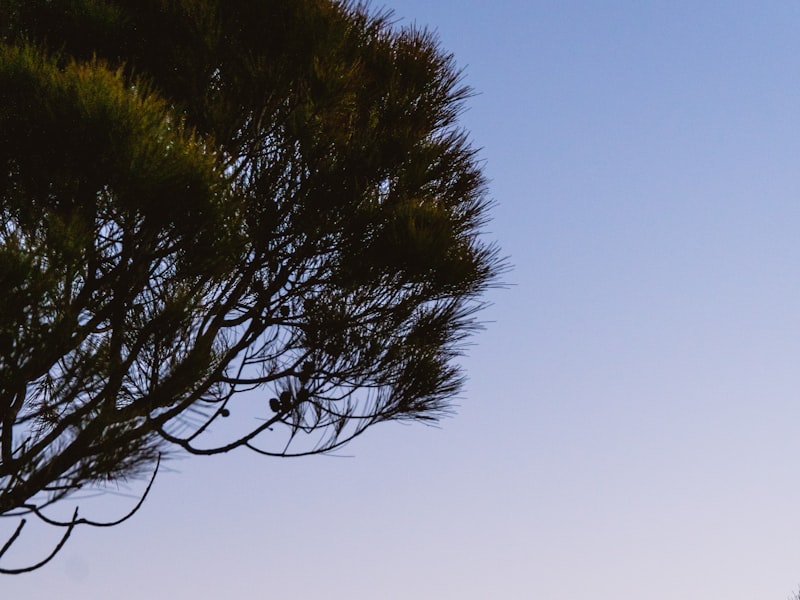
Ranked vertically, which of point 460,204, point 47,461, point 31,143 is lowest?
point 47,461

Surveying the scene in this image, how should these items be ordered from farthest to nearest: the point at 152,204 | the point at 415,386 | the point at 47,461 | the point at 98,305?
the point at 415,386 → the point at 98,305 → the point at 152,204 → the point at 47,461

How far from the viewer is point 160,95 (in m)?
4.36

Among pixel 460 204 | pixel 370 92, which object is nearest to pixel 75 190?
pixel 370 92

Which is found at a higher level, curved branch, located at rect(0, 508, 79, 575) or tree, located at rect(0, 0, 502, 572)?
tree, located at rect(0, 0, 502, 572)

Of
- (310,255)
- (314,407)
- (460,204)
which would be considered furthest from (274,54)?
(314,407)

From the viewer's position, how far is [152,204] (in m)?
3.44

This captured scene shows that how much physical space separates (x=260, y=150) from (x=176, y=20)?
80cm

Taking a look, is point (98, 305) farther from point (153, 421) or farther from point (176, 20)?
point (176, 20)

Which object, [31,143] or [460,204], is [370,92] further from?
[31,143]

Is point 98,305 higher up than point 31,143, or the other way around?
point 31,143

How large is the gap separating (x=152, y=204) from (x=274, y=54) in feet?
4.82

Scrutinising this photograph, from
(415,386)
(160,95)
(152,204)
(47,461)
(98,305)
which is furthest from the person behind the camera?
(415,386)

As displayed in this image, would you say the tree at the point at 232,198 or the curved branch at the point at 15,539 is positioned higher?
the tree at the point at 232,198

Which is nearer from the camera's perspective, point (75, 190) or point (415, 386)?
point (75, 190)
